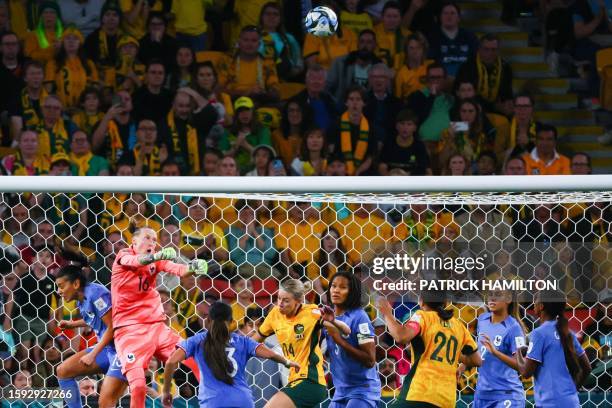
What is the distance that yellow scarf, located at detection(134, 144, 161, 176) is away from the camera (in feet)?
31.9

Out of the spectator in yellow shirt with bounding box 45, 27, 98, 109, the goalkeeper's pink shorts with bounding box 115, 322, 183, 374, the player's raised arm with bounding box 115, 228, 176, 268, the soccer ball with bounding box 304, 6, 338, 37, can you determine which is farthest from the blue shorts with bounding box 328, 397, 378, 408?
the spectator in yellow shirt with bounding box 45, 27, 98, 109

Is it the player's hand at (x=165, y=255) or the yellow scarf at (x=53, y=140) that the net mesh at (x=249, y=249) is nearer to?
the player's hand at (x=165, y=255)

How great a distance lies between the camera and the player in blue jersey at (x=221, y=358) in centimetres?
588

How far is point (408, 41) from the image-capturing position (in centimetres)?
1062

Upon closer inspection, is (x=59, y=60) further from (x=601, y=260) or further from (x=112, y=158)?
(x=601, y=260)

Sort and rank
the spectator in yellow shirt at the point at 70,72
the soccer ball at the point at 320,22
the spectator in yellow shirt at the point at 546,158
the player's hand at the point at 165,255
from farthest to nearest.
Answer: the spectator in yellow shirt at the point at 70,72, the spectator in yellow shirt at the point at 546,158, the soccer ball at the point at 320,22, the player's hand at the point at 165,255

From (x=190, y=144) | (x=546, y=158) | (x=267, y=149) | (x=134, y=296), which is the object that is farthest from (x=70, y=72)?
(x=134, y=296)

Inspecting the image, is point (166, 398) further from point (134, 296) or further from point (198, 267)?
point (198, 267)

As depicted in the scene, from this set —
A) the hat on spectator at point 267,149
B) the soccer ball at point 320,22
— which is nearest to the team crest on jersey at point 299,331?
the soccer ball at point 320,22

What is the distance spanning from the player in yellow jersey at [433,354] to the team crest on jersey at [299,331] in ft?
1.36

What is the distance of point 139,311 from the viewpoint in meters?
5.93

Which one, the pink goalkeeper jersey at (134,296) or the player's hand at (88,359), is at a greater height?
→ the pink goalkeeper jersey at (134,296)

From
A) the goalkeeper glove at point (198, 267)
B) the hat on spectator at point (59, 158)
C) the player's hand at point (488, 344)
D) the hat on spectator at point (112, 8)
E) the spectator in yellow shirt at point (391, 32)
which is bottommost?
the player's hand at point (488, 344)

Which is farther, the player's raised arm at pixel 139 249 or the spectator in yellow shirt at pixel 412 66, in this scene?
the spectator in yellow shirt at pixel 412 66
